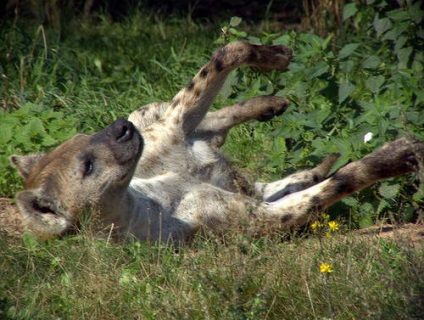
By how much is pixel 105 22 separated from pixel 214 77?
155 inches

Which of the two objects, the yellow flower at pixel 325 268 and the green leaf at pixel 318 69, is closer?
the yellow flower at pixel 325 268

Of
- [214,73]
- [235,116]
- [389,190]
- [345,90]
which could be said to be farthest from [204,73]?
[389,190]

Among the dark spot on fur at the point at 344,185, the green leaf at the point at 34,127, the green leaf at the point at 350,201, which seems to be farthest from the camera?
the green leaf at the point at 34,127

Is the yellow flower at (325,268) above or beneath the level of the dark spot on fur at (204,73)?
above

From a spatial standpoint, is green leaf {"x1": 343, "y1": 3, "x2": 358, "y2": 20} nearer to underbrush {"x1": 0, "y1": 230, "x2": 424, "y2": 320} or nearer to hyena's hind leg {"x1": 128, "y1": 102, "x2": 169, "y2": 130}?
hyena's hind leg {"x1": 128, "y1": 102, "x2": 169, "y2": 130}

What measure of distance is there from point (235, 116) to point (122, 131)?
1.09 metres

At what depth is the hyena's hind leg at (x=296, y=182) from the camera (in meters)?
5.89

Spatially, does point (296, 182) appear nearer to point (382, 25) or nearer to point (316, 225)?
point (316, 225)

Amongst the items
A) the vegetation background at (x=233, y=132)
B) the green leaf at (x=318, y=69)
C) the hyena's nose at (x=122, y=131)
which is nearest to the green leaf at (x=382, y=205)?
the vegetation background at (x=233, y=132)

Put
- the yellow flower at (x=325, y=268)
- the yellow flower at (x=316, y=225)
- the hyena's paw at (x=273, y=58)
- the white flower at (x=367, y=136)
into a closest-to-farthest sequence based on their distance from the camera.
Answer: the yellow flower at (x=325, y=268) < the yellow flower at (x=316, y=225) < the white flower at (x=367, y=136) < the hyena's paw at (x=273, y=58)

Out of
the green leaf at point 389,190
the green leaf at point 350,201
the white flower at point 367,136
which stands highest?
the white flower at point 367,136

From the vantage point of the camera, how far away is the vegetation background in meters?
4.15

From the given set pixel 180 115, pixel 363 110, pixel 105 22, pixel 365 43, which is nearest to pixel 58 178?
pixel 180 115

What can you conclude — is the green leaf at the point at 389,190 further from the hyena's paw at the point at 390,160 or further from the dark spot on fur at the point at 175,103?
the dark spot on fur at the point at 175,103
